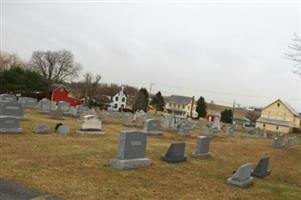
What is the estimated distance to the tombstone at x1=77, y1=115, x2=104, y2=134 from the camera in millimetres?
20078

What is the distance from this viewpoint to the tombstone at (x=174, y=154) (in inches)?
529

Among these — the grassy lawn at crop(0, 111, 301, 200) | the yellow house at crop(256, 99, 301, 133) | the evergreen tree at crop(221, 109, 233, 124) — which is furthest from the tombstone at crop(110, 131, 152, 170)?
the yellow house at crop(256, 99, 301, 133)

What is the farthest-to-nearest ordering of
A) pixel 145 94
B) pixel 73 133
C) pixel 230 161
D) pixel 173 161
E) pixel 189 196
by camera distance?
pixel 145 94, pixel 73 133, pixel 230 161, pixel 173 161, pixel 189 196

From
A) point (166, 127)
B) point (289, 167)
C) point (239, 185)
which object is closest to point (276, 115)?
point (166, 127)

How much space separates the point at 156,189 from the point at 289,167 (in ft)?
30.5

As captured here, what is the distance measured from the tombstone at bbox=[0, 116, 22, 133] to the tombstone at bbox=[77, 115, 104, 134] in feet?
11.6

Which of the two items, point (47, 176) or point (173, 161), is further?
point (173, 161)

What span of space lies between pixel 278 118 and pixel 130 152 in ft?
258

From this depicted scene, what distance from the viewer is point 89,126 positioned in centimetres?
2047

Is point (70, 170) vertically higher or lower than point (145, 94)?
lower

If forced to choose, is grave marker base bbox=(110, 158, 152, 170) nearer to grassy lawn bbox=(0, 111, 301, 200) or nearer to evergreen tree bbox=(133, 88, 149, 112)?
grassy lawn bbox=(0, 111, 301, 200)

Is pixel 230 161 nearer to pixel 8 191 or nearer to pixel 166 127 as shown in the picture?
pixel 8 191

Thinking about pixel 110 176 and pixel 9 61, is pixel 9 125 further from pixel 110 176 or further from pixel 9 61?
pixel 9 61

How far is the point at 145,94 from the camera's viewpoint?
83.1 metres
